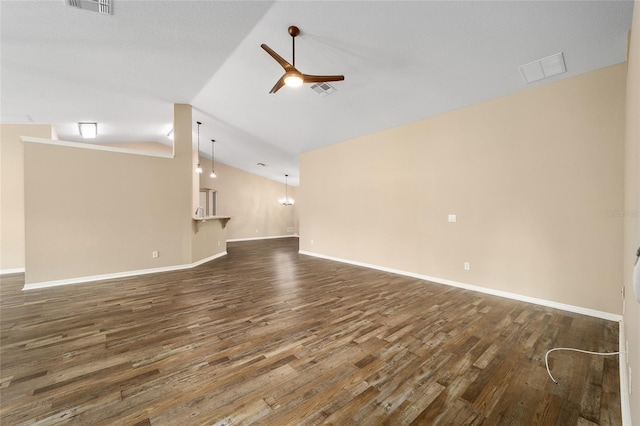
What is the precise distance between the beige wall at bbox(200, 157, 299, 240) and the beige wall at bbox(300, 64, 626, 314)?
23.7 feet

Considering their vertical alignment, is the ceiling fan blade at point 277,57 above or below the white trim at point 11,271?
above

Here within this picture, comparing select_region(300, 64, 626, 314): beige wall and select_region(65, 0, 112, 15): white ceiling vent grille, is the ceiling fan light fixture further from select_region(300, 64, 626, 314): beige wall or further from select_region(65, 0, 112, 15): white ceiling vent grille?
select_region(300, 64, 626, 314): beige wall

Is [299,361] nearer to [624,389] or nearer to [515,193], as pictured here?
[624,389]

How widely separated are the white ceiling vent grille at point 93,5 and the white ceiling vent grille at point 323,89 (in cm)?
268

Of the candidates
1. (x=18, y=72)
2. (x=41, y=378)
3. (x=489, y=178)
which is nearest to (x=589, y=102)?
(x=489, y=178)

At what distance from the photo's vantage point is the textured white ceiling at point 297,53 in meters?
2.63

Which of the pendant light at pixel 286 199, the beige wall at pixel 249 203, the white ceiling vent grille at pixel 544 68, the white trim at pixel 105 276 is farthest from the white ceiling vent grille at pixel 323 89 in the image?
the pendant light at pixel 286 199

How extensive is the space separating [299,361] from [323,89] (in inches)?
158

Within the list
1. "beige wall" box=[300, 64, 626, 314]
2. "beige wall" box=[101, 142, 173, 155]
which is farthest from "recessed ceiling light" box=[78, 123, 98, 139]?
"beige wall" box=[300, 64, 626, 314]

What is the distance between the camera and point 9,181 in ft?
17.5

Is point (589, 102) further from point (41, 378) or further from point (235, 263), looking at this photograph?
point (235, 263)

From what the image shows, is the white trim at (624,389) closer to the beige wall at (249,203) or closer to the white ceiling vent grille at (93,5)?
the white ceiling vent grille at (93,5)

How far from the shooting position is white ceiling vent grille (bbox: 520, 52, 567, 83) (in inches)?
116

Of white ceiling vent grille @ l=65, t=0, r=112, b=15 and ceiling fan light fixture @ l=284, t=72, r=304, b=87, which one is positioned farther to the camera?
ceiling fan light fixture @ l=284, t=72, r=304, b=87
